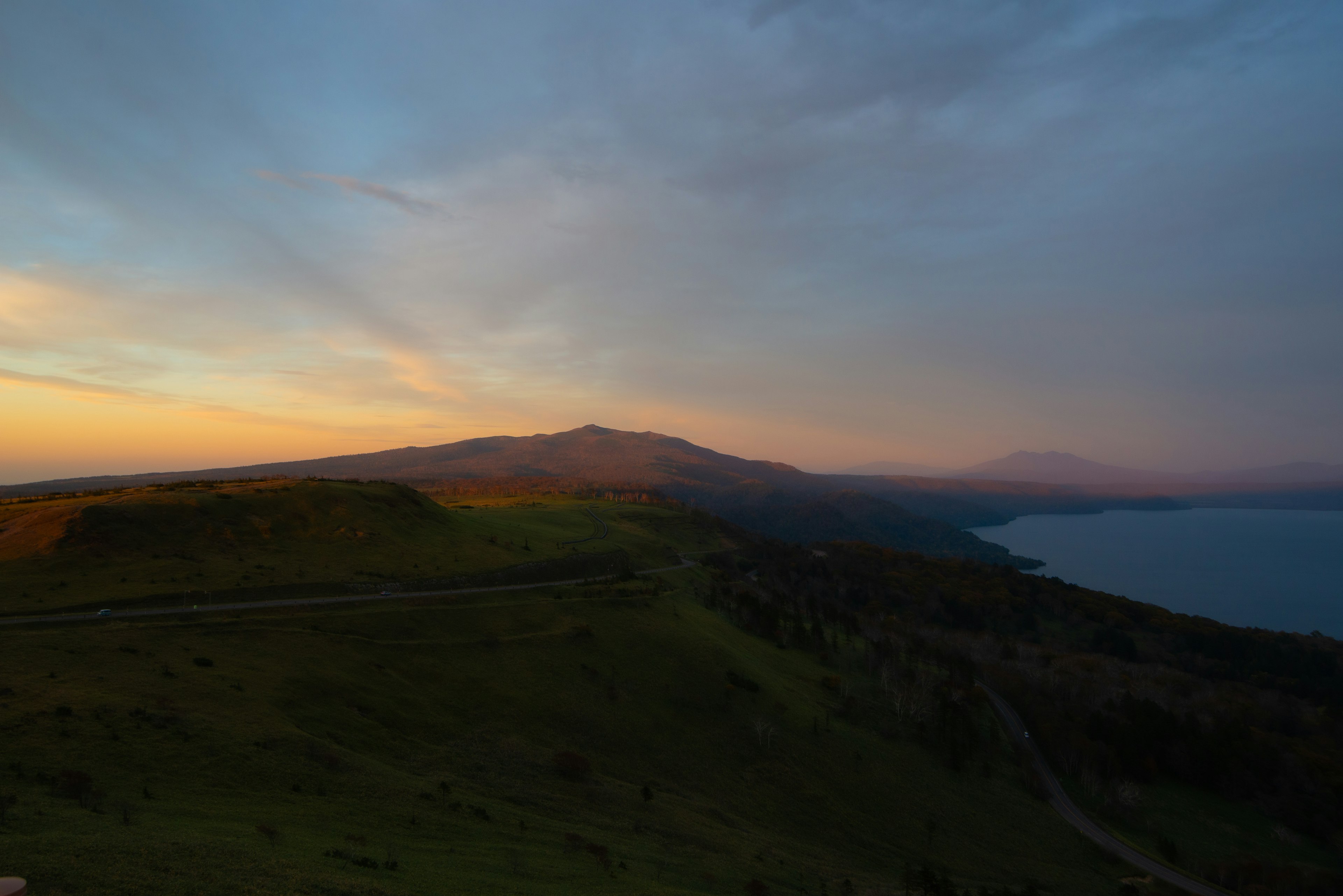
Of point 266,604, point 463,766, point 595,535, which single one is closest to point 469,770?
point 463,766

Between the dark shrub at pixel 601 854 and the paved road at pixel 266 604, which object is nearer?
the dark shrub at pixel 601 854

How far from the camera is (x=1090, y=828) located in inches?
2313

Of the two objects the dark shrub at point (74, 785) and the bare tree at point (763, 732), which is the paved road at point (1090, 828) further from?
the dark shrub at point (74, 785)

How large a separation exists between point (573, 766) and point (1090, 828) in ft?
183

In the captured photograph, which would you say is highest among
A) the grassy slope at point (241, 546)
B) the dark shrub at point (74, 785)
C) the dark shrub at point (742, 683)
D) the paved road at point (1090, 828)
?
the grassy slope at point (241, 546)

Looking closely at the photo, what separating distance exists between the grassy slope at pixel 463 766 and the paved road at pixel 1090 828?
143 inches

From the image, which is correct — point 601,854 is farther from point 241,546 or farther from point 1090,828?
point 1090,828

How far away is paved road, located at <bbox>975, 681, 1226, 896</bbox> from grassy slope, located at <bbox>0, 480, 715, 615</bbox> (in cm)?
6559

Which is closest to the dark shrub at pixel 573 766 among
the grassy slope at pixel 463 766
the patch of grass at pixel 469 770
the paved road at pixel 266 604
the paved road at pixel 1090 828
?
the patch of grass at pixel 469 770

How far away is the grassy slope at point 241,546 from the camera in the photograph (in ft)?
147

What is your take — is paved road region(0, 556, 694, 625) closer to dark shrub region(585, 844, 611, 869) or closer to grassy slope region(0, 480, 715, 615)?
grassy slope region(0, 480, 715, 615)

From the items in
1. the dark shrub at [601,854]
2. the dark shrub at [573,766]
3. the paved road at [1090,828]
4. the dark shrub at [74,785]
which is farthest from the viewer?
the paved road at [1090,828]

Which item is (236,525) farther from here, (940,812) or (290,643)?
(940,812)

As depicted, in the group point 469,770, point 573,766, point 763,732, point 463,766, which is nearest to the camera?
point 469,770
